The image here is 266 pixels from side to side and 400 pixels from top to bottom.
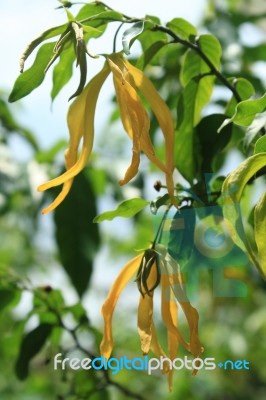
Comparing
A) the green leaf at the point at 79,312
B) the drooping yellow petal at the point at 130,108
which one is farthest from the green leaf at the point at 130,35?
the green leaf at the point at 79,312

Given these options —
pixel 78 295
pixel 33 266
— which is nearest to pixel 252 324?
pixel 33 266

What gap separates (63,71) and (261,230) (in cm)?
20

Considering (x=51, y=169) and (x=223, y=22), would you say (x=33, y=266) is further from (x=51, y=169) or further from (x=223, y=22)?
(x=223, y=22)

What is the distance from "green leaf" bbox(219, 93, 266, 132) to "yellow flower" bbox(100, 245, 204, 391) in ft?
0.30

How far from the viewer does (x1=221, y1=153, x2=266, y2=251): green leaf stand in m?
0.40

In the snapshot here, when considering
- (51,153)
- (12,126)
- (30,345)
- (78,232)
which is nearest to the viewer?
(30,345)

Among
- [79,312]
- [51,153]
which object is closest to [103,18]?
[79,312]

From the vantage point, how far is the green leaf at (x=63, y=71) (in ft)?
1.64

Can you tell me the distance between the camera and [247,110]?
453 mm

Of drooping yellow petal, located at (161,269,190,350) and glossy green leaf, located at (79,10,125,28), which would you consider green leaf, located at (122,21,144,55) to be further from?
drooping yellow petal, located at (161,269,190,350)

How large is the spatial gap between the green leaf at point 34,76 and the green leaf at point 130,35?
44 millimetres

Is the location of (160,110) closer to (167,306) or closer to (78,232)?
(167,306)

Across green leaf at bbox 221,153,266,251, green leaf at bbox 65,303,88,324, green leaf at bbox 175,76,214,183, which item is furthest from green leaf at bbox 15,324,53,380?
green leaf at bbox 221,153,266,251

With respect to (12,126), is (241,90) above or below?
above
